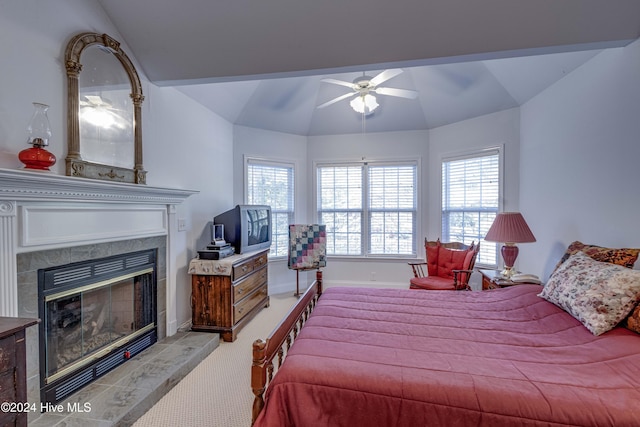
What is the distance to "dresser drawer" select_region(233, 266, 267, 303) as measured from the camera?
10.4 ft

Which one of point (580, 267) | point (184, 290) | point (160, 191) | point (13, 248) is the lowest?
point (184, 290)

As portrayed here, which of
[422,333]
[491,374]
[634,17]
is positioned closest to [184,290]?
[422,333]

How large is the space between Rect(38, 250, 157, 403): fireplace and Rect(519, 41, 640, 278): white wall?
4.00m

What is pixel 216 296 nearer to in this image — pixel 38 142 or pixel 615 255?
pixel 38 142

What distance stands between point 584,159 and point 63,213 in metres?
4.17

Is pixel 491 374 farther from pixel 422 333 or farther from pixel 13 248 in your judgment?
pixel 13 248

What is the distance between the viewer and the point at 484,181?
4012mm

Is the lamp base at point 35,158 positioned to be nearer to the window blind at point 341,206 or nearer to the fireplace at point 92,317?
the fireplace at point 92,317

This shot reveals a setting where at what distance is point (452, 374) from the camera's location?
126 centimetres

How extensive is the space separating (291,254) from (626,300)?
3.55m

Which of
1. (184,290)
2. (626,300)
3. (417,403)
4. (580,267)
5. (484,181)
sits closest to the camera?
(417,403)

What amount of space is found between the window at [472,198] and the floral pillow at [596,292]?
6.87ft

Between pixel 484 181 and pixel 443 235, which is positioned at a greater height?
pixel 484 181

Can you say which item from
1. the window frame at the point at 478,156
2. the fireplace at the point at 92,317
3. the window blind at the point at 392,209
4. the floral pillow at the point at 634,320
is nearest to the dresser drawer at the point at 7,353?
the fireplace at the point at 92,317
